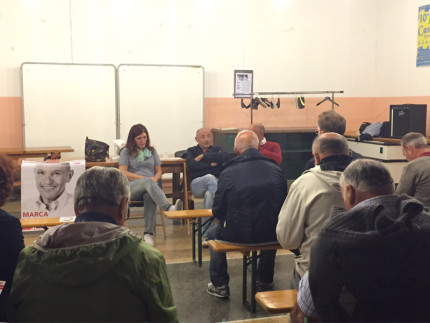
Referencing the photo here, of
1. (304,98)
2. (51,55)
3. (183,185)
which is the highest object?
(51,55)

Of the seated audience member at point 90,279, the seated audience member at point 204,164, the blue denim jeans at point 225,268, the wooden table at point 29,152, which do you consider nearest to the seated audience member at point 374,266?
the seated audience member at point 90,279

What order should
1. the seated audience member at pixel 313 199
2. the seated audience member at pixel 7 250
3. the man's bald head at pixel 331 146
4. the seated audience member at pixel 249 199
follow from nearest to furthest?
the seated audience member at pixel 7 250, the seated audience member at pixel 313 199, the man's bald head at pixel 331 146, the seated audience member at pixel 249 199

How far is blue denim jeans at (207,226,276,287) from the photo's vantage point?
3795 millimetres

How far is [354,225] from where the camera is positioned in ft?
5.59

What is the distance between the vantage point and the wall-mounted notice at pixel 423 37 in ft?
26.0

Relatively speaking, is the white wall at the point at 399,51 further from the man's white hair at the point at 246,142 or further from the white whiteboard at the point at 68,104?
the man's white hair at the point at 246,142

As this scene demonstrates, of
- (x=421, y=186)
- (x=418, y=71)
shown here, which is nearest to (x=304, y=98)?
(x=418, y=71)

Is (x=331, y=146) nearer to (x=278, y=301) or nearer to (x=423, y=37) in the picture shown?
(x=278, y=301)

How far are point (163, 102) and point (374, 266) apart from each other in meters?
6.89

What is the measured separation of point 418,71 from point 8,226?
7.69m

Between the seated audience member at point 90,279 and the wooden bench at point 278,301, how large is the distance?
0.94 metres

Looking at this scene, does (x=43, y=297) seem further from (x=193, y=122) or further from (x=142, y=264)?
(x=193, y=122)

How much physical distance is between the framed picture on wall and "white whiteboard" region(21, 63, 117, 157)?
2.06m

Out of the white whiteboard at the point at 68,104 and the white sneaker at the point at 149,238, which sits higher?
the white whiteboard at the point at 68,104
